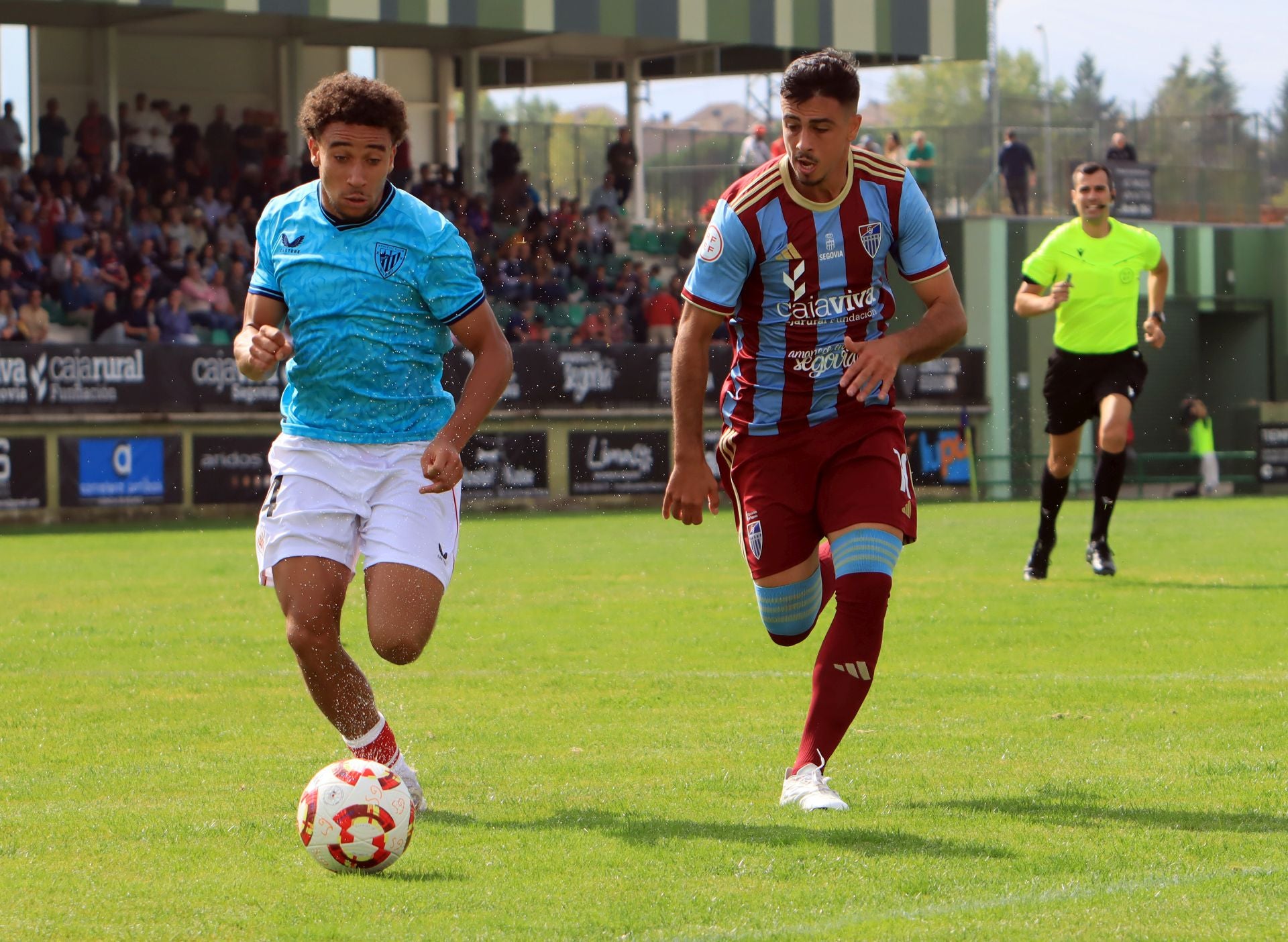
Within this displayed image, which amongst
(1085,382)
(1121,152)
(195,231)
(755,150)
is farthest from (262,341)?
(1121,152)

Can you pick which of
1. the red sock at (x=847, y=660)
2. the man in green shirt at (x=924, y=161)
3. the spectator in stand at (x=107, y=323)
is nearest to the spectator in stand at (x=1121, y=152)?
the man in green shirt at (x=924, y=161)

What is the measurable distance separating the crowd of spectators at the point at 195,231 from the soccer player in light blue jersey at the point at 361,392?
19.2m

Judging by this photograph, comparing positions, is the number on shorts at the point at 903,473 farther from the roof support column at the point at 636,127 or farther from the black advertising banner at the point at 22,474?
the roof support column at the point at 636,127

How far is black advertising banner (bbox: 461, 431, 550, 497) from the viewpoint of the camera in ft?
86.4

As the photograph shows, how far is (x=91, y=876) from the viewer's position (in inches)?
195

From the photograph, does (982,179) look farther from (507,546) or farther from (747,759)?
(747,759)

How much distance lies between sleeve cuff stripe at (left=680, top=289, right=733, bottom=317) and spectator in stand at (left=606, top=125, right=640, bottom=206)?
95.8 feet

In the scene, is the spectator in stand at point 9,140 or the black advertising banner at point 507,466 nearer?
the black advertising banner at point 507,466

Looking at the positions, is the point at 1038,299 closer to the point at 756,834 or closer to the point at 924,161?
the point at 756,834

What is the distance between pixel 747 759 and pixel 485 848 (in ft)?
5.40

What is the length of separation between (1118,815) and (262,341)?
2.89 m

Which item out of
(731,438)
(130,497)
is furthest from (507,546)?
(731,438)

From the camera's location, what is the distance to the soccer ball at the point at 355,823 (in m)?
4.97

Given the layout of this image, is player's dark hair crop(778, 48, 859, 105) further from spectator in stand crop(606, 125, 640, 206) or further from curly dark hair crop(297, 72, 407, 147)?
spectator in stand crop(606, 125, 640, 206)
